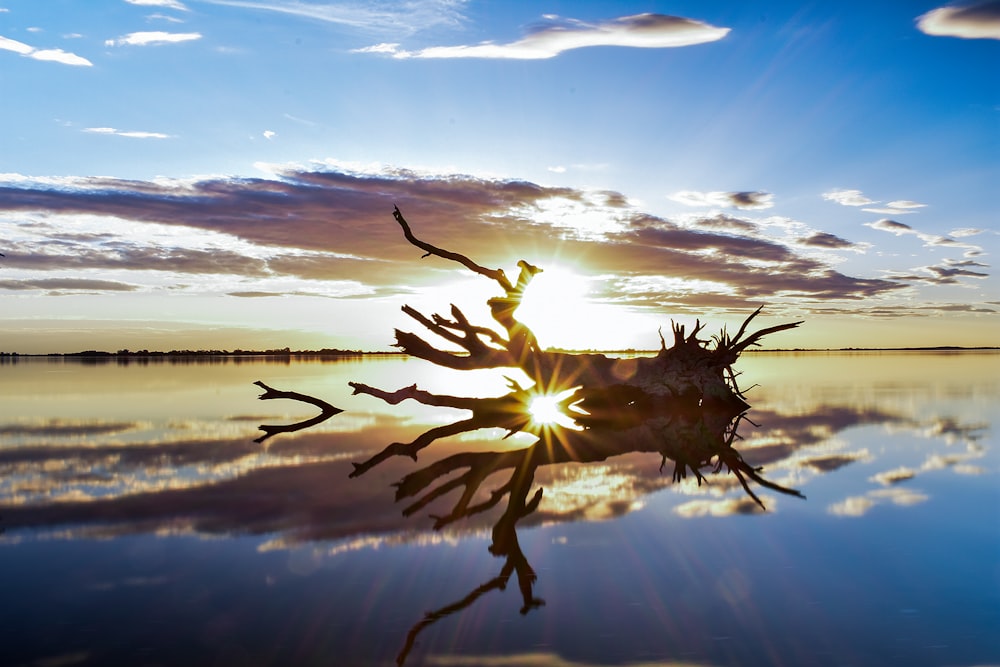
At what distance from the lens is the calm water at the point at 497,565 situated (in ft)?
14.8

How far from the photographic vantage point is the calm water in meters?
4.52

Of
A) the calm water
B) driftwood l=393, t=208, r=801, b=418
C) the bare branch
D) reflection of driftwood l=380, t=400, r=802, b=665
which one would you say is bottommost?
the calm water

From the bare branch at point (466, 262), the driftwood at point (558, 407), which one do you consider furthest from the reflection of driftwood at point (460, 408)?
the bare branch at point (466, 262)

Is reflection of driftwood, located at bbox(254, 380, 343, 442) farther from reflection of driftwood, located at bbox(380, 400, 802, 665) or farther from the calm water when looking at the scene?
the calm water

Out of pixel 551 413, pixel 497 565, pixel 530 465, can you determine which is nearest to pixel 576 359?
pixel 551 413

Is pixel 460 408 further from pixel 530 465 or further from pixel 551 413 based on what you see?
pixel 530 465

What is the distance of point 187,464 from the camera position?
11.6 meters

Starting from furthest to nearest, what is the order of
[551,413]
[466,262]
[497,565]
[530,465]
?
[551,413] → [466,262] → [530,465] → [497,565]

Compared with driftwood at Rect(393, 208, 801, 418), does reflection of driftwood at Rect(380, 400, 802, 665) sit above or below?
below

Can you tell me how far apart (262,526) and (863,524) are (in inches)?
253

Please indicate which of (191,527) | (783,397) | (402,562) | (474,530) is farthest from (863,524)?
(783,397)

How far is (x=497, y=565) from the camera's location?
242 inches

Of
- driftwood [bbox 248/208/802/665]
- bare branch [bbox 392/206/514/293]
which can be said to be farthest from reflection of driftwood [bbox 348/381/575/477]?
bare branch [bbox 392/206/514/293]

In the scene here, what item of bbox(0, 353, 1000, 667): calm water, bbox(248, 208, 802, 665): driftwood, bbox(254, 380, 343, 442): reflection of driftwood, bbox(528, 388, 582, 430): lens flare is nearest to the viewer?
bbox(0, 353, 1000, 667): calm water
